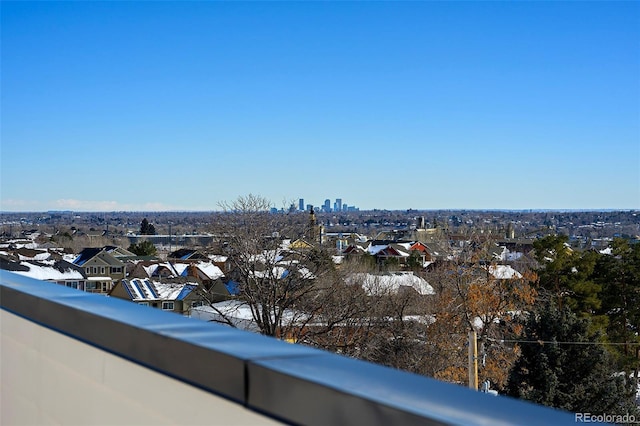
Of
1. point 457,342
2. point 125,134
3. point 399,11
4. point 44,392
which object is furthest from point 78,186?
point 44,392

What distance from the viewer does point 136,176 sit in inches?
2112

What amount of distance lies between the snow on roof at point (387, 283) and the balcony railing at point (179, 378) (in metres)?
20.7

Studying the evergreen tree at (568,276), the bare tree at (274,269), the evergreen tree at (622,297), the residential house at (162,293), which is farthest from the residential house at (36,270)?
the evergreen tree at (622,297)

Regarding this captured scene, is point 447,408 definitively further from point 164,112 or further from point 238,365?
point 164,112

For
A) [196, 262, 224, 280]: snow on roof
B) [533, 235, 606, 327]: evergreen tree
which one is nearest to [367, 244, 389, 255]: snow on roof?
[533, 235, 606, 327]: evergreen tree

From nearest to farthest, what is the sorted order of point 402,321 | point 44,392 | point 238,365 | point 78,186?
point 238,365
point 44,392
point 402,321
point 78,186

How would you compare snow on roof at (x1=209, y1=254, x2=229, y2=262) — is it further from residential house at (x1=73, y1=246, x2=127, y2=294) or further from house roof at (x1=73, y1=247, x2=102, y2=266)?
house roof at (x1=73, y1=247, x2=102, y2=266)

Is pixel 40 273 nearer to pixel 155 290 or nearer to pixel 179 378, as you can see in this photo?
pixel 179 378

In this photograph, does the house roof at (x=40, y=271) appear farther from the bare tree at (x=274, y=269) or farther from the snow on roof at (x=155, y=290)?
the snow on roof at (x=155, y=290)

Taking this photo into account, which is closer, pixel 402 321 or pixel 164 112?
pixel 402 321

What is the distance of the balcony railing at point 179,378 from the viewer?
65 centimetres

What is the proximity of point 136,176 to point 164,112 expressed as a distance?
10587 millimetres

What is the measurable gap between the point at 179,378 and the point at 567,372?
14.2 meters

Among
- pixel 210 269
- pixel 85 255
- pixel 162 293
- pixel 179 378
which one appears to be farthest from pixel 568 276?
pixel 179 378
